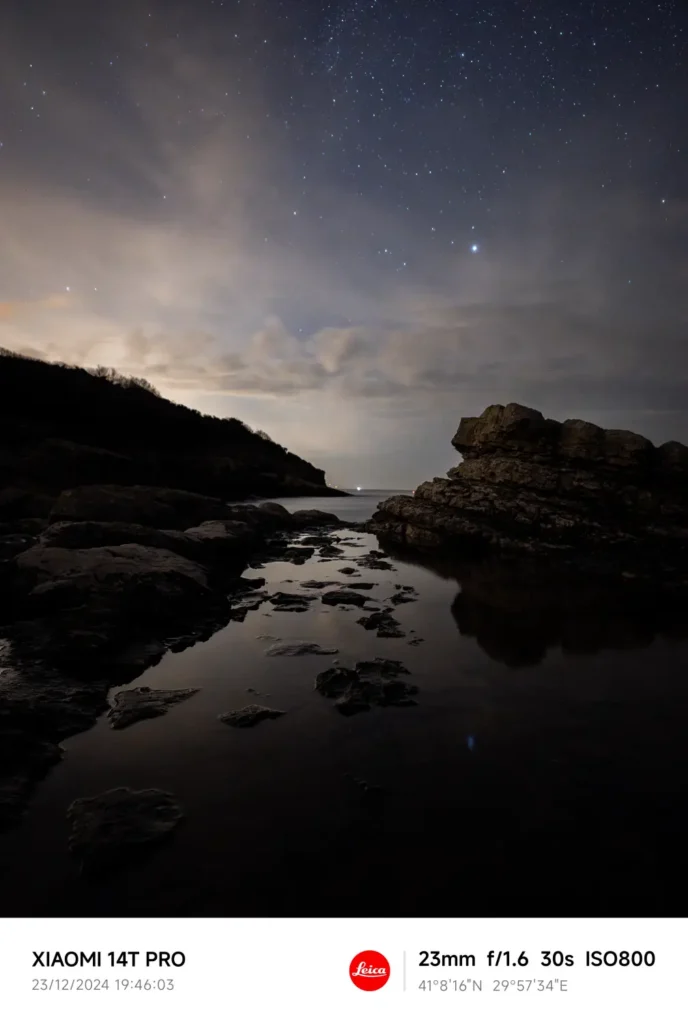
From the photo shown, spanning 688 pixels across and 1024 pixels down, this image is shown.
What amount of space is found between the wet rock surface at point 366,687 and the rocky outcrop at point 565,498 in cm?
1268

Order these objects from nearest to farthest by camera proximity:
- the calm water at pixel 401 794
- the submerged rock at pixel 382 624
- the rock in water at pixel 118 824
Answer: the calm water at pixel 401 794, the rock in water at pixel 118 824, the submerged rock at pixel 382 624

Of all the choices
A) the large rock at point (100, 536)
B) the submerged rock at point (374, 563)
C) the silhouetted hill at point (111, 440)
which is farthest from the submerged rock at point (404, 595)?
the silhouetted hill at point (111, 440)

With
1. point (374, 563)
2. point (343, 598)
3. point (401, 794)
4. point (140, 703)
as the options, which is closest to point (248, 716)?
point (140, 703)

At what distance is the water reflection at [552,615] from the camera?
803 centimetres

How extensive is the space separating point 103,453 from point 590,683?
161 feet

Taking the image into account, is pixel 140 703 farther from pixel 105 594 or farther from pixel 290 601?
pixel 290 601

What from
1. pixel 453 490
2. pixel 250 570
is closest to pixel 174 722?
pixel 250 570

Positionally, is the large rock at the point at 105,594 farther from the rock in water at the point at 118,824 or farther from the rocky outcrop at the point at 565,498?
the rocky outcrop at the point at 565,498

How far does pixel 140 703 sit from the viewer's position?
520 cm

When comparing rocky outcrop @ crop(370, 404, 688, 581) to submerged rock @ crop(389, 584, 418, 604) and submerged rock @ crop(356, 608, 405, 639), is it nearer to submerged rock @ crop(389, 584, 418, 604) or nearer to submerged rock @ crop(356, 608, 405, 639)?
submerged rock @ crop(389, 584, 418, 604)

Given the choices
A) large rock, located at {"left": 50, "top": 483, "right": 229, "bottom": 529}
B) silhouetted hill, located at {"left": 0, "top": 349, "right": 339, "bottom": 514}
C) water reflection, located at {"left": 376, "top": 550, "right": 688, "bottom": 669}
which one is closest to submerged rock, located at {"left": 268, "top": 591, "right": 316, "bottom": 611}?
water reflection, located at {"left": 376, "top": 550, "right": 688, "bottom": 669}
